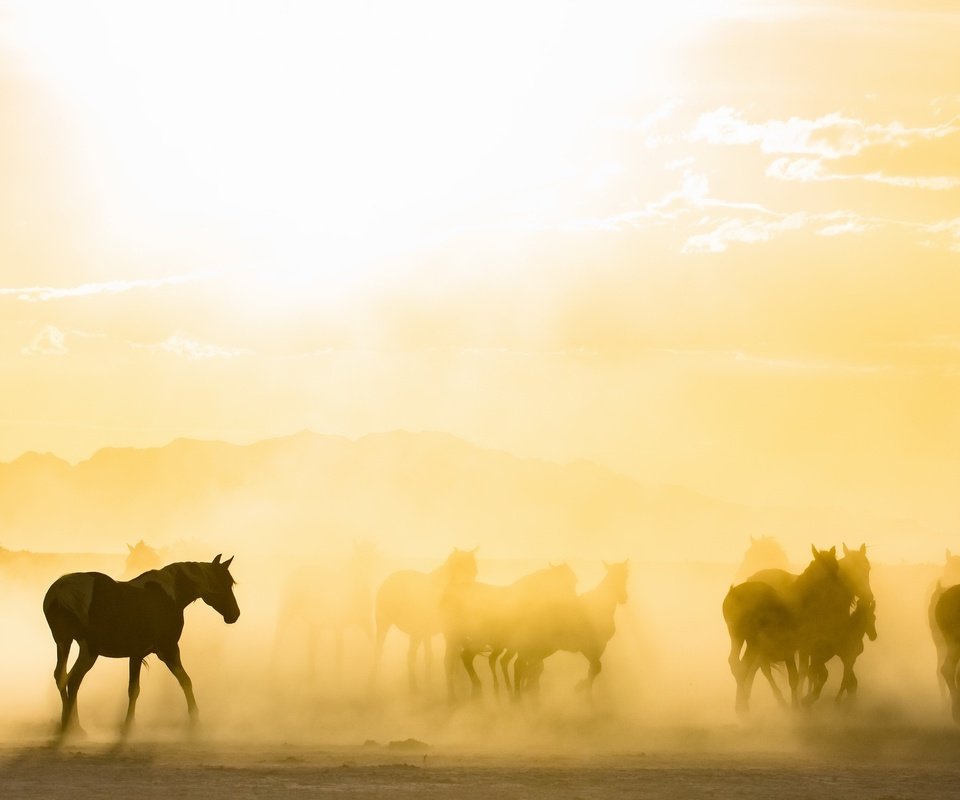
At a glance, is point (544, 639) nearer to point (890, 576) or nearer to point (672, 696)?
point (672, 696)

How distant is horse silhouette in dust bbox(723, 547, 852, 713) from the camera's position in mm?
26359

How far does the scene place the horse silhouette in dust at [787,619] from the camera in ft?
86.5

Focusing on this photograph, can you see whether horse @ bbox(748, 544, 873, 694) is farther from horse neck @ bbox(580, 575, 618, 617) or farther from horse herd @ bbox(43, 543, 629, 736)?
horse herd @ bbox(43, 543, 629, 736)

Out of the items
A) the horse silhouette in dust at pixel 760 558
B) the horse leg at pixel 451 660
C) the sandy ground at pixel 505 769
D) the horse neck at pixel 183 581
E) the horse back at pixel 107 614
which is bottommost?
the sandy ground at pixel 505 769

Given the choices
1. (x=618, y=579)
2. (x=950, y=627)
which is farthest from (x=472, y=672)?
(x=950, y=627)

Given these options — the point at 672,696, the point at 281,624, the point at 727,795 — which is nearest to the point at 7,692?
the point at 281,624

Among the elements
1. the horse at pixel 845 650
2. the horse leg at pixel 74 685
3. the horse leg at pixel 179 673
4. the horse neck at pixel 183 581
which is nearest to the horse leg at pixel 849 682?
the horse at pixel 845 650

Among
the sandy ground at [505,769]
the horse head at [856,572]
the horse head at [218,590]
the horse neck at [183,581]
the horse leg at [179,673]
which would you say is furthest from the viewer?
the horse head at [856,572]

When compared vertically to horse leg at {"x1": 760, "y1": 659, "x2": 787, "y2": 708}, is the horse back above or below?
above

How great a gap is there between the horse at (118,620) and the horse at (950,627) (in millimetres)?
11807

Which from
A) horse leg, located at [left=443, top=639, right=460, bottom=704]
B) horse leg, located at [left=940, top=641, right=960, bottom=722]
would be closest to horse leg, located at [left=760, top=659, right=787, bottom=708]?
horse leg, located at [left=940, top=641, right=960, bottom=722]

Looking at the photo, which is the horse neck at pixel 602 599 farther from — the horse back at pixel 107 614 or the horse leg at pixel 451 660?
the horse back at pixel 107 614

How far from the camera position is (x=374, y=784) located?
61.9ft

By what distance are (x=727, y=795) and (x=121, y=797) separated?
675 cm
